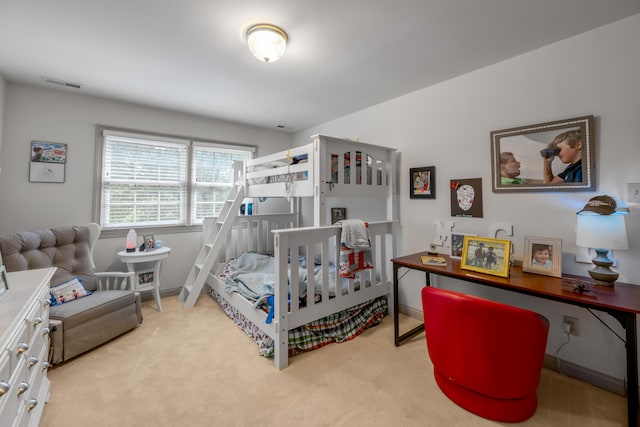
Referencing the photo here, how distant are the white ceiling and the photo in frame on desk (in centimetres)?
134

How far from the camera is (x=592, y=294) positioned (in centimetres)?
142

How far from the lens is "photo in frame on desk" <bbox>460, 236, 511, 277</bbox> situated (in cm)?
178

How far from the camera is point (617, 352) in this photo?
1687 millimetres

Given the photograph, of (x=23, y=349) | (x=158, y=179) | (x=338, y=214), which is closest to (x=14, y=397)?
(x=23, y=349)

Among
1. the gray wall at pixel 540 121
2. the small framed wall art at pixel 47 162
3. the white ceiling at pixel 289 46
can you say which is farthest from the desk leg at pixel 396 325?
the small framed wall art at pixel 47 162

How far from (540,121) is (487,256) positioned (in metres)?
1.11

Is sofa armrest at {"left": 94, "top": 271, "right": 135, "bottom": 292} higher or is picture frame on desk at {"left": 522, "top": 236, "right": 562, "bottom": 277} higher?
picture frame on desk at {"left": 522, "top": 236, "right": 562, "bottom": 277}

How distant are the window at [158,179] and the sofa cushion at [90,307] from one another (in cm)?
105

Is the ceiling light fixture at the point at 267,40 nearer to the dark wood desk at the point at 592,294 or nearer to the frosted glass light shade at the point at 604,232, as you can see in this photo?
the dark wood desk at the point at 592,294

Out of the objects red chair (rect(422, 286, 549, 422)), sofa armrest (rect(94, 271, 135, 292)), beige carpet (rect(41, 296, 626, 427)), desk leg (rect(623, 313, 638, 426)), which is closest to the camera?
desk leg (rect(623, 313, 638, 426))

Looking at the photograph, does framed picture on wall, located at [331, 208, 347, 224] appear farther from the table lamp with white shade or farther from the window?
the table lamp with white shade

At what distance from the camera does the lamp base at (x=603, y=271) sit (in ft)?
5.10

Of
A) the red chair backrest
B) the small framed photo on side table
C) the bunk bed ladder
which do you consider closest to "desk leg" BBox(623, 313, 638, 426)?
the red chair backrest

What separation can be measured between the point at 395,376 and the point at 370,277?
3.03ft
